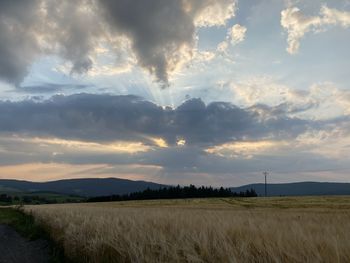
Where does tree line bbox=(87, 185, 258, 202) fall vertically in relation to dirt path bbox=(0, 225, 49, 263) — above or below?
above

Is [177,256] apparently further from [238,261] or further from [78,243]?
[78,243]

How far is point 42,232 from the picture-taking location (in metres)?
19.5

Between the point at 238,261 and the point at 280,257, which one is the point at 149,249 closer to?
the point at 238,261

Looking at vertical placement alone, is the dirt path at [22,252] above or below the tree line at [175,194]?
below

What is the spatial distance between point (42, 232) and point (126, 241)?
13.2 meters

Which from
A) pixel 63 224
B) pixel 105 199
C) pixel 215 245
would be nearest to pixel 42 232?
pixel 63 224

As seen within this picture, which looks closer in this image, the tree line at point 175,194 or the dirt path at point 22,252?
the dirt path at point 22,252

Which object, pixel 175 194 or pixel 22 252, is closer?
pixel 22 252

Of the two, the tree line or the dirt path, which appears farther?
the tree line

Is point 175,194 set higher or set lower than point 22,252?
higher

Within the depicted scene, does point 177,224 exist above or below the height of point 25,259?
above

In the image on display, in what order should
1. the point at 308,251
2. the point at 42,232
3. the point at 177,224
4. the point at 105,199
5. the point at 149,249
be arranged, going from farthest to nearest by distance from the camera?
the point at 105,199 → the point at 42,232 → the point at 177,224 → the point at 149,249 → the point at 308,251

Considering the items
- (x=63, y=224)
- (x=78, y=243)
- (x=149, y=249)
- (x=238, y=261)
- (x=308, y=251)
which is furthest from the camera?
(x=63, y=224)

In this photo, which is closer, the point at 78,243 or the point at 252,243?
the point at 252,243
